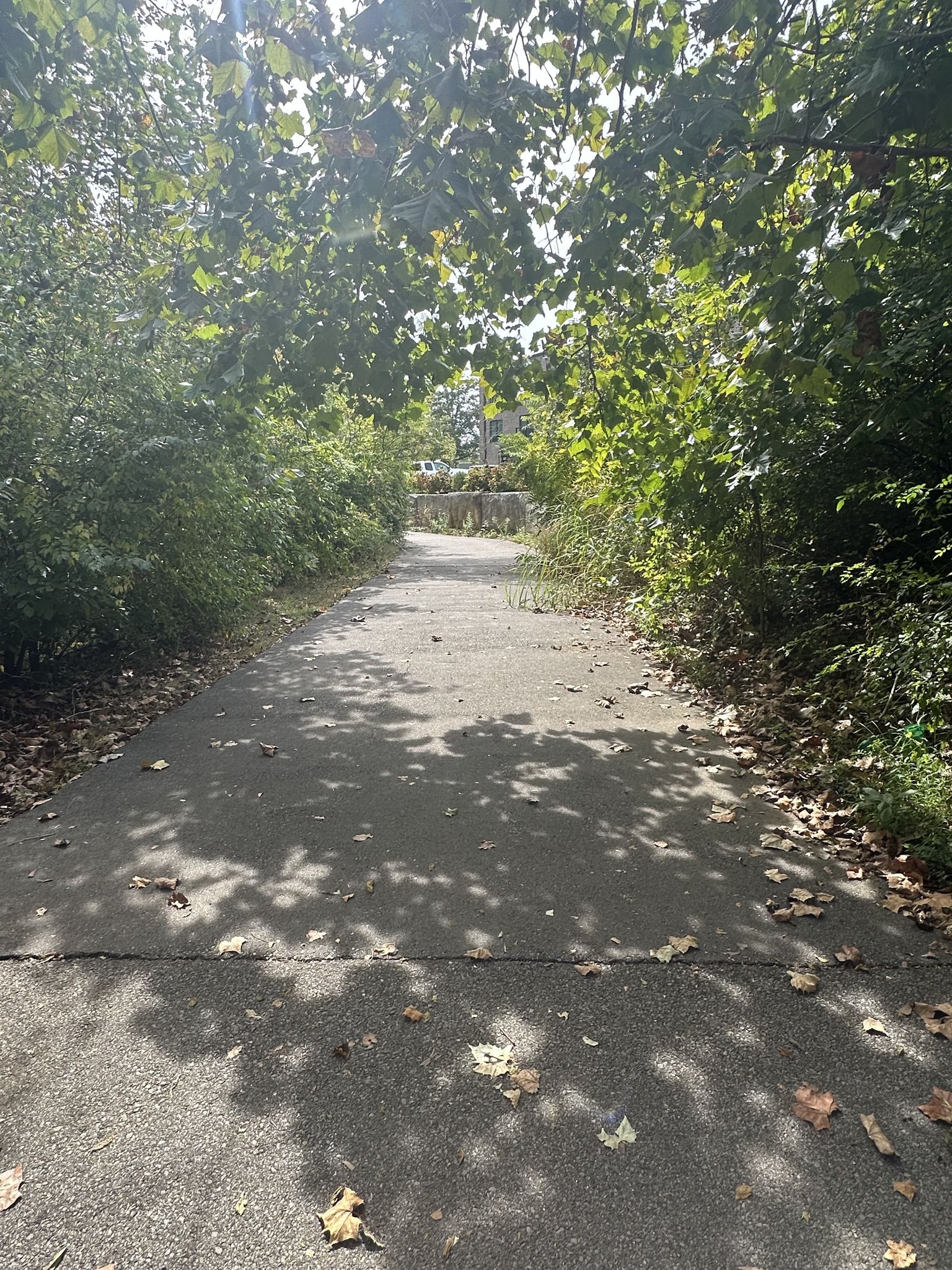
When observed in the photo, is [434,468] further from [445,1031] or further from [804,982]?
[445,1031]

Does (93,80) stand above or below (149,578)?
above

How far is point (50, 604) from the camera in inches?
218

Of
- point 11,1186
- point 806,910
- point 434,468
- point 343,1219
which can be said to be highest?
point 434,468

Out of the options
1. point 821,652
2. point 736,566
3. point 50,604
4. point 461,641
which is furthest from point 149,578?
point 821,652

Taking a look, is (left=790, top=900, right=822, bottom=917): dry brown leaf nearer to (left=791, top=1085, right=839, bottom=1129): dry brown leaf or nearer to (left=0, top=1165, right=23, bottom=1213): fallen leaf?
(left=791, top=1085, right=839, bottom=1129): dry brown leaf

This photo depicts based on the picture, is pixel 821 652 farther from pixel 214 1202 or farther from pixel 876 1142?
pixel 214 1202

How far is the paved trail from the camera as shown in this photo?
1859 mm

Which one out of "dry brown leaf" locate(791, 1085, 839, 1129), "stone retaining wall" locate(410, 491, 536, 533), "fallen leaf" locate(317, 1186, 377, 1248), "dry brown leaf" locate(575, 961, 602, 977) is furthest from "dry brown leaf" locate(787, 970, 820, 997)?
"stone retaining wall" locate(410, 491, 536, 533)

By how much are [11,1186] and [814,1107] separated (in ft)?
7.17

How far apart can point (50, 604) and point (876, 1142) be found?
564 cm

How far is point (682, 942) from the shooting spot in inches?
119

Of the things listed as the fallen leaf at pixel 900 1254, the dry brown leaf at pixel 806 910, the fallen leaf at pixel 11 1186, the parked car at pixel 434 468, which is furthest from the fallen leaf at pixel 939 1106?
the parked car at pixel 434 468

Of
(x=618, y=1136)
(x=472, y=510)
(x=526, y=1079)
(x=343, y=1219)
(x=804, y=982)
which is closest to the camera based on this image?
(x=343, y=1219)

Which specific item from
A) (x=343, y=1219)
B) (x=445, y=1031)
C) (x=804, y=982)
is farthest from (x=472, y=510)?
(x=343, y=1219)
